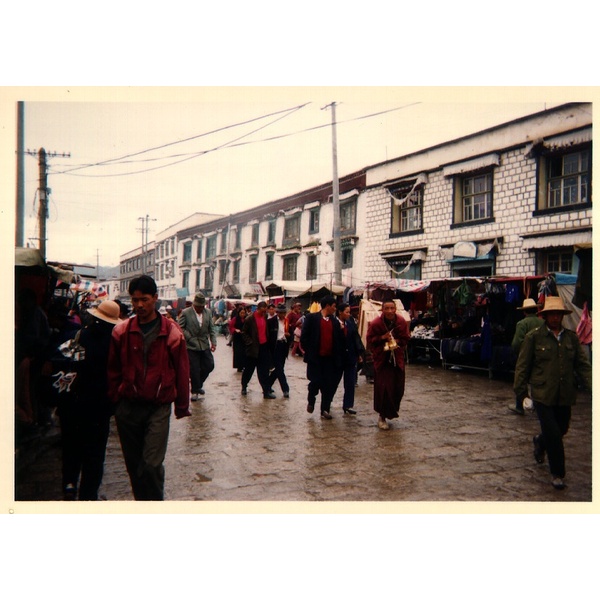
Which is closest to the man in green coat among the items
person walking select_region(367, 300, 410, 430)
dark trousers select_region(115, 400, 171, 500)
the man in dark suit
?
person walking select_region(367, 300, 410, 430)

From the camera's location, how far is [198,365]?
8.25 metres

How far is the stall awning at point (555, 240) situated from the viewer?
9.72m

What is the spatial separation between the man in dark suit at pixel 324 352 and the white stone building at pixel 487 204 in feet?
10.7

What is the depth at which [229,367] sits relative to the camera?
13.4m

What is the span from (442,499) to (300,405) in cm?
381

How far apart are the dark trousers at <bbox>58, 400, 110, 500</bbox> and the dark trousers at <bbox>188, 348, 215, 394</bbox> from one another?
3913 mm

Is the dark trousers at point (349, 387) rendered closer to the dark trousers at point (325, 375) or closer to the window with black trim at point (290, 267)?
the dark trousers at point (325, 375)

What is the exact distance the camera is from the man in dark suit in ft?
23.5

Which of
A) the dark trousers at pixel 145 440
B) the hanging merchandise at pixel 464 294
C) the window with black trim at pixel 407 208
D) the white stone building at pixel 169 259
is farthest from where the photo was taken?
the window with black trim at pixel 407 208

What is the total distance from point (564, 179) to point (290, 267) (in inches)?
327

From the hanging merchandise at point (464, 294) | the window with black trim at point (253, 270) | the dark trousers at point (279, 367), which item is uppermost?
the window with black trim at point (253, 270)

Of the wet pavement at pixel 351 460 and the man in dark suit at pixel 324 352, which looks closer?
the wet pavement at pixel 351 460

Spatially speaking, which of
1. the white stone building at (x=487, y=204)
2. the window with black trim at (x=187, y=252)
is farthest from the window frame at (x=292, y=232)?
the window with black trim at (x=187, y=252)

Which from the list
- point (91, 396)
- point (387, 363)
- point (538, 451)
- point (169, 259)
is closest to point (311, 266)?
point (169, 259)
